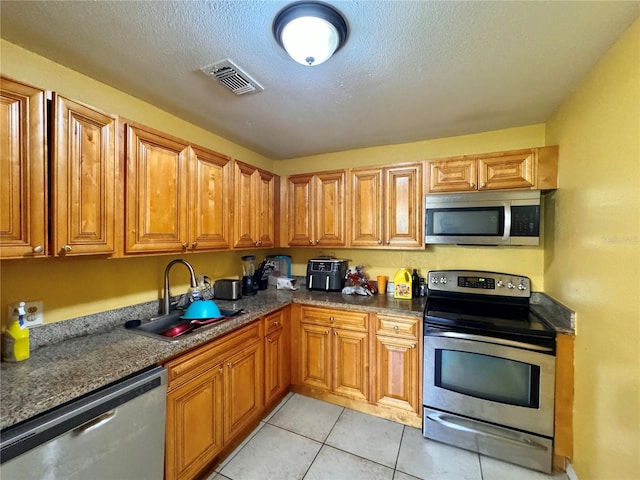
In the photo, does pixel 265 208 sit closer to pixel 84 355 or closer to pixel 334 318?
pixel 334 318

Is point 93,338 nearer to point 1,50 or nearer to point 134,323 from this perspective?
point 134,323

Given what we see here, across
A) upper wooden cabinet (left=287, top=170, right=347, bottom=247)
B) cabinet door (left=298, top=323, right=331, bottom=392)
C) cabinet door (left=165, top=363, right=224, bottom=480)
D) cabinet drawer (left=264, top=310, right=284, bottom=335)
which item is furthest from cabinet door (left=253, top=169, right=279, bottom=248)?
Answer: cabinet door (left=165, top=363, right=224, bottom=480)

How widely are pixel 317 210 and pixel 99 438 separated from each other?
211cm

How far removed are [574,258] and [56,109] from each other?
286 cm

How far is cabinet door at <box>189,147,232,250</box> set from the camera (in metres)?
1.86

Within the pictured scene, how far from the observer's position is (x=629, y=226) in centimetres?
117

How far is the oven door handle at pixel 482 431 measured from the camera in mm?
1686

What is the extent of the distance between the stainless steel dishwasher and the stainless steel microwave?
2.08 meters

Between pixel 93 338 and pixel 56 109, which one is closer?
pixel 56 109

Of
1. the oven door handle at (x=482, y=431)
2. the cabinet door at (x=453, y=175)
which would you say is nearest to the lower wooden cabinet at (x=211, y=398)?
the oven door handle at (x=482, y=431)

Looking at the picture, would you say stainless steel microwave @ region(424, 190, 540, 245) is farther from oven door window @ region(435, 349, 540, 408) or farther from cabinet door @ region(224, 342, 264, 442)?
cabinet door @ region(224, 342, 264, 442)

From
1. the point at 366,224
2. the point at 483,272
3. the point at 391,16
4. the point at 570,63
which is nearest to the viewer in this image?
the point at 391,16

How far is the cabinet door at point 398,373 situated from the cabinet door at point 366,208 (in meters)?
0.85

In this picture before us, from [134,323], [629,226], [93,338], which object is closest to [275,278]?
[134,323]
